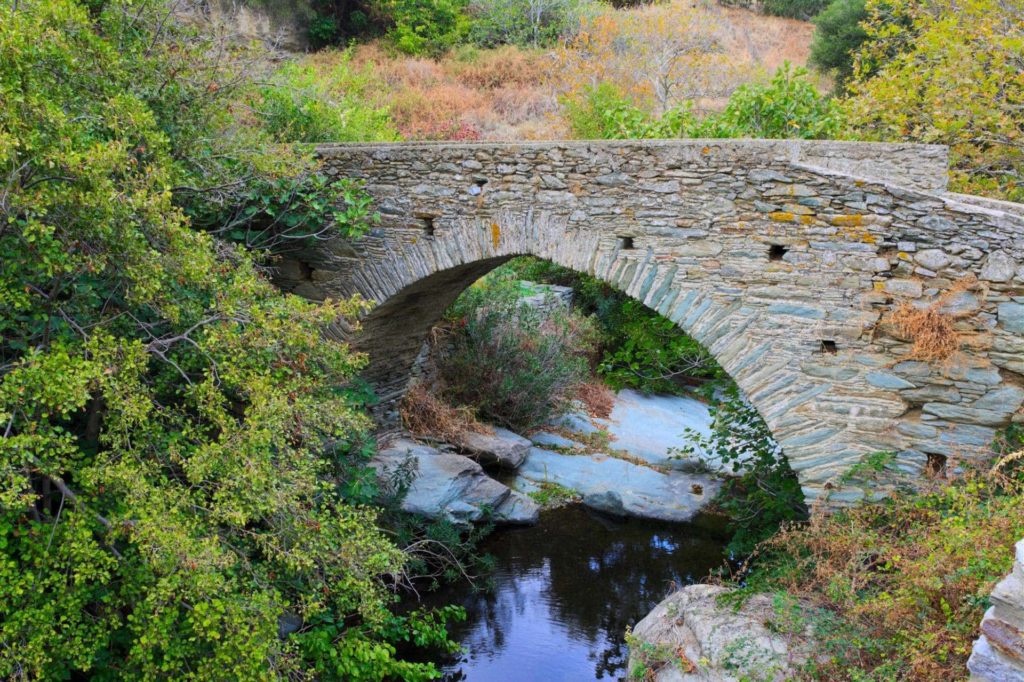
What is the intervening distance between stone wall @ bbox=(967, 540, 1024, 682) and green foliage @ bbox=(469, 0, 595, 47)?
17.5 metres

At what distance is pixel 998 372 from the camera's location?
5066 mm

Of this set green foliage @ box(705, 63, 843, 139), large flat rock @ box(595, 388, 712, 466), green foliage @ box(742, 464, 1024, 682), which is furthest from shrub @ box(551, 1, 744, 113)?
green foliage @ box(742, 464, 1024, 682)

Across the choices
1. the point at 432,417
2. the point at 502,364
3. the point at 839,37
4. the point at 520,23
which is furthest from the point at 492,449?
the point at 520,23

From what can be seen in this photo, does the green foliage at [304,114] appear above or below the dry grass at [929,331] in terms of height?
above

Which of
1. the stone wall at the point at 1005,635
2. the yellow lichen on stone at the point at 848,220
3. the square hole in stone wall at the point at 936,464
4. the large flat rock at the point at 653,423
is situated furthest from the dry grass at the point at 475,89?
the stone wall at the point at 1005,635

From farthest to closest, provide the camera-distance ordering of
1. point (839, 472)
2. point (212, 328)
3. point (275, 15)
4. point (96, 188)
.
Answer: point (275, 15), point (839, 472), point (212, 328), point (96, 188)

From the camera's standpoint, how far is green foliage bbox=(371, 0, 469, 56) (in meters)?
17.9

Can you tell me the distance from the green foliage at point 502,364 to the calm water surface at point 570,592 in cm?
189

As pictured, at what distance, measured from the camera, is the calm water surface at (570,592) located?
638 centimetres

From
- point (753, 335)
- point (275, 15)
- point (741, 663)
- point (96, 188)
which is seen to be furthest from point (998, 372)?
point (275, 15)

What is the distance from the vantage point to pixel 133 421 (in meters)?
4.13

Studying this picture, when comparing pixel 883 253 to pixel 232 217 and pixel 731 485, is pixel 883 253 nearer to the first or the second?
pixel 731 485

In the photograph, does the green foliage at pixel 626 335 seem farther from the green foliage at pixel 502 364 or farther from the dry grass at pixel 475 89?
the dry grass at pixel 475 89

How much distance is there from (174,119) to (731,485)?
246 inches
